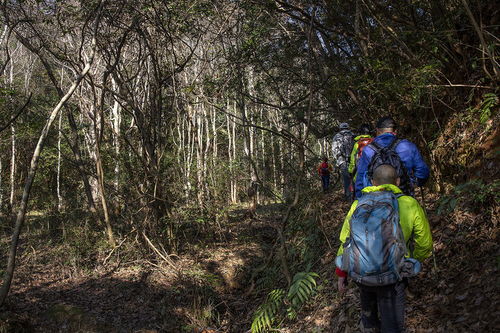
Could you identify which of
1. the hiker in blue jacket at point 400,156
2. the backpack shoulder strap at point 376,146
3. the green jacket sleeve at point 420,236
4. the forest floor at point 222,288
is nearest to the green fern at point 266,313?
the forest floor at point 222,288

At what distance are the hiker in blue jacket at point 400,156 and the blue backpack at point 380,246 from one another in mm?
1131

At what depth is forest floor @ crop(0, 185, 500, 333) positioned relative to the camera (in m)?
3.80

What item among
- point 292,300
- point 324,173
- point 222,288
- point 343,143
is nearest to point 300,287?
point 292,300

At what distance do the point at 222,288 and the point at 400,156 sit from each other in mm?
6299

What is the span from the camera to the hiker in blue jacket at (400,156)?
358 centimetres

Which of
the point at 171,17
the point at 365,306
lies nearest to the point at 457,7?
the point at 365,306

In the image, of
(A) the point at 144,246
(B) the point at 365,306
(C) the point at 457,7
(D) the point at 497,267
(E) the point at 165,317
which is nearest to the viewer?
(B) the point at 365,306

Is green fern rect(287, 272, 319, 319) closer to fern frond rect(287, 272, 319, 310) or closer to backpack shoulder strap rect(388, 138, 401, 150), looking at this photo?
fern frond rect(287, 272, 319, 310)

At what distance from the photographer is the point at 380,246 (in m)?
2.49

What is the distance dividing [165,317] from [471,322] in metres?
5.65

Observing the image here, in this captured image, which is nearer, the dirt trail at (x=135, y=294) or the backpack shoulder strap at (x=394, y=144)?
the backpack shoulder strap at (x=394, y=144)

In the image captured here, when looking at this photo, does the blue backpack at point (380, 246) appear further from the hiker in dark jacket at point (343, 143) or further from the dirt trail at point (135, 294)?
the hiker in dark jacket at point (343, 143)

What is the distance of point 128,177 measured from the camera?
10.2 m

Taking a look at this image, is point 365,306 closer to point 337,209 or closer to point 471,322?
point 471,322
